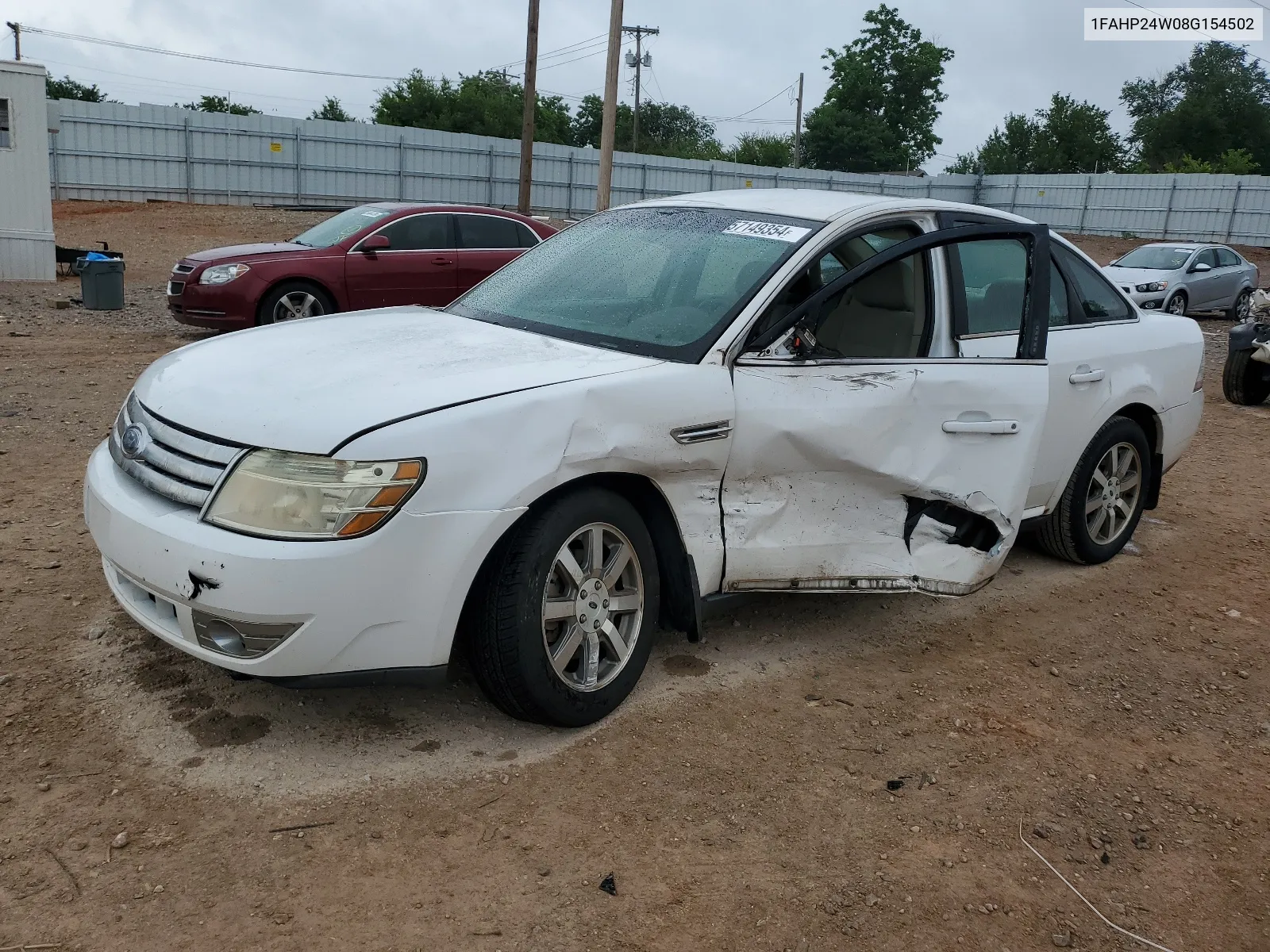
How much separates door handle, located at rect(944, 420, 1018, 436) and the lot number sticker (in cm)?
89

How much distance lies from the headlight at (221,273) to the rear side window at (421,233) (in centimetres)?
151

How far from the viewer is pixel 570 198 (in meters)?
35.5

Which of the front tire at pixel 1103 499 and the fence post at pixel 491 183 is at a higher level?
the fence post at pixel 491 183

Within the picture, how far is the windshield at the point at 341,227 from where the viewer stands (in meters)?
11.8

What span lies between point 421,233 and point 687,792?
9723mm

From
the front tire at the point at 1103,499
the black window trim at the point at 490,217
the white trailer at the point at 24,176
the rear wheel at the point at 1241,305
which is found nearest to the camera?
the front tire at the point at 1103,499

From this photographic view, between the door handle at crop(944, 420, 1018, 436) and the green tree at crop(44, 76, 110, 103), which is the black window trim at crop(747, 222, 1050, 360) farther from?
the green tree at crop(44, 76, 110, 103)

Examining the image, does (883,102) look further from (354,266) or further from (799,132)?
(354,266)

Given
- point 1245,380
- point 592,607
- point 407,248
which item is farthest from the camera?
point 407,248

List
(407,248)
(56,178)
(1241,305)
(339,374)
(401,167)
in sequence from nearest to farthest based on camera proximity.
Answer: (339,374), (407,248), (1241,305), (56,178), (401,167)

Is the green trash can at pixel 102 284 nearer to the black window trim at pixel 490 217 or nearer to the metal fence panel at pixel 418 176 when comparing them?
the black window trim at pixel 490 217

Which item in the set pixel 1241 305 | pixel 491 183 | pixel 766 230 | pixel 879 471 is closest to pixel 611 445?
pixel 879 471

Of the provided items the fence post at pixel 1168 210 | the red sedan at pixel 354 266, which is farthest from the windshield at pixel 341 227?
the fence post at pixel 1168 210

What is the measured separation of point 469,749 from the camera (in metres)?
3.35
